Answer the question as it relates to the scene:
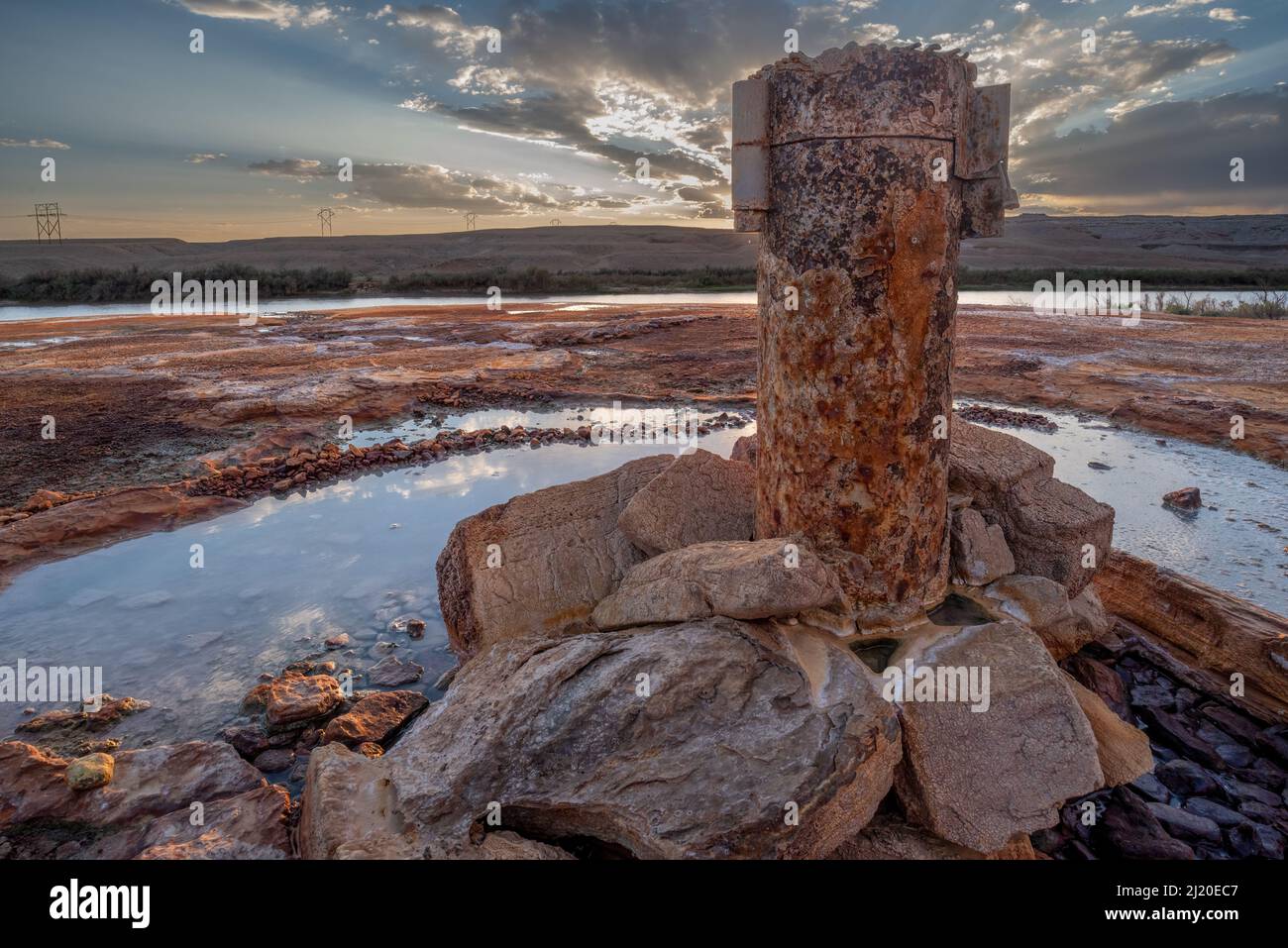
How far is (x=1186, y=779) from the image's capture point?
10.9 feet

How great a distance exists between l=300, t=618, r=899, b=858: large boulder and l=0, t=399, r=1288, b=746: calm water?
1533mm

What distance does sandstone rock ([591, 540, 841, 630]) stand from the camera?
309 cm

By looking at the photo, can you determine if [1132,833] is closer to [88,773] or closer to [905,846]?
[905,846]

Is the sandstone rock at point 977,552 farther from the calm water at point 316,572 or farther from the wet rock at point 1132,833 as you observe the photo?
the calm water at point 316,572

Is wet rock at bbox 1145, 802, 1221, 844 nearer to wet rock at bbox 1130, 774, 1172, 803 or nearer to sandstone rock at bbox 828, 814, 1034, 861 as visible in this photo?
wet rock at bbox 1130, 774, 1172, 803

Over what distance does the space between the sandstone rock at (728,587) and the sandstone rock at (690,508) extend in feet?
2.10

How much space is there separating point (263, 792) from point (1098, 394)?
11.7 meters

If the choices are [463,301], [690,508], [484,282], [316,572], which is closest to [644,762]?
[690,508]

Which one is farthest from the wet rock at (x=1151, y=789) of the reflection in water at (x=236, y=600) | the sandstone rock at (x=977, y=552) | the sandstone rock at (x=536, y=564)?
the reflection in water at (x=236, y=600)

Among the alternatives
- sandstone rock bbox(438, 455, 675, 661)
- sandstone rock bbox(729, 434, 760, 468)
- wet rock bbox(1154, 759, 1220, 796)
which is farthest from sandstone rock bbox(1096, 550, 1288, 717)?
sandstone rock bbox(438, 455, 675, 661)

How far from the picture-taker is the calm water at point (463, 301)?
84.2 feet

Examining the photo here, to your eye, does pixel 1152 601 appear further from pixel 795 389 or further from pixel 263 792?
pixel 263 792

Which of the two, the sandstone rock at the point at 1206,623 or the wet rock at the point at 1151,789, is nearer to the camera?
the wet rock at the point at 1151,789
